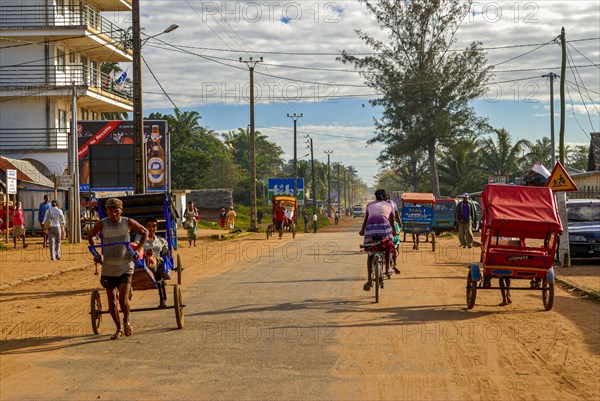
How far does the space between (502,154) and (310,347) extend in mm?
64816

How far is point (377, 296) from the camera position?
13742mm

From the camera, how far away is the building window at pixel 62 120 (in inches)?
1877

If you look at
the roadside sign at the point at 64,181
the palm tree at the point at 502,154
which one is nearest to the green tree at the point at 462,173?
the palm tree at the point at 502,154

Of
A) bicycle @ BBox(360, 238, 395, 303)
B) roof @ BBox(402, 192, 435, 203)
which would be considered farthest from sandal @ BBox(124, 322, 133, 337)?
roof @ BBox(402, 192, 435, 203)

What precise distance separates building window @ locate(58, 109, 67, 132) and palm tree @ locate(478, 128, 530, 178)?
3926cm

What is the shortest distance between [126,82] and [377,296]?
41675 mm

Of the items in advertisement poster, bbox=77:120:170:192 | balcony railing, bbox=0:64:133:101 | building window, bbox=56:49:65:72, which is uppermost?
building window, bbox=56:49:65:72

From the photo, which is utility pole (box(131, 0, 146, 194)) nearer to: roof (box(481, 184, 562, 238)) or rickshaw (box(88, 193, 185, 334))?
rickshaw (box(88, 193, 185, 334))

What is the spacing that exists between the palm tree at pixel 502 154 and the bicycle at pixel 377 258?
59.1 meters

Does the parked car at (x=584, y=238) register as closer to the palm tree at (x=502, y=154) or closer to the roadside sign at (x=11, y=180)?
the roadside sign at (x=11, y=180)

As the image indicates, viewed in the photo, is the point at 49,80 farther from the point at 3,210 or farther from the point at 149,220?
the point at 149,220

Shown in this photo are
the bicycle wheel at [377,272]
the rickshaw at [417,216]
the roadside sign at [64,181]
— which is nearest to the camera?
the bicycle wheel at [377,272]

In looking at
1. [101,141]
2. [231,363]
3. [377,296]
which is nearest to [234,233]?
[101,141]

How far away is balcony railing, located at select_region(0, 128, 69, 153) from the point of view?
46.8 m
